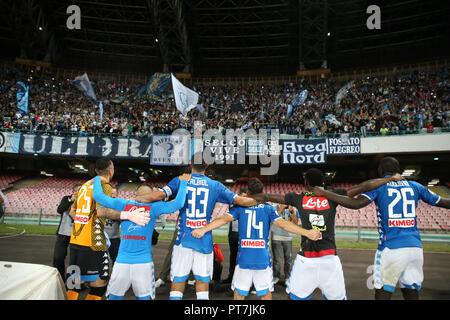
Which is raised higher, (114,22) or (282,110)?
(114,22)

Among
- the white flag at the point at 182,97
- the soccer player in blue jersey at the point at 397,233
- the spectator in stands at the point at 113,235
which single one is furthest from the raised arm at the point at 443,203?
the white flag at the point at 182,97

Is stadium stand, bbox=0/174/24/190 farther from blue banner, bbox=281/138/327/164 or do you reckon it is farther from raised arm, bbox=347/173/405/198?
raised arm, bbox=347/173/405/198

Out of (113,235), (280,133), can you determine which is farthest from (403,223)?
(280,133)

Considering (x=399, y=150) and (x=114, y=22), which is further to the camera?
(x=114, y=22)

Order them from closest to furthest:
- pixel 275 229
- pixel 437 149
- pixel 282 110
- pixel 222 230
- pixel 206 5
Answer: pixel 275 229 → pixel 222 230 → pixel 437 149 → pixel 282 110 → pixel 206 5

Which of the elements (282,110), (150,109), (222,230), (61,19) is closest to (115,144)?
(150,109)

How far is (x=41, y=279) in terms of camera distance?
302 cm

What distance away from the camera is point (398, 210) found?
166 inches

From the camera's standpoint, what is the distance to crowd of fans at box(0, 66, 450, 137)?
2342cm

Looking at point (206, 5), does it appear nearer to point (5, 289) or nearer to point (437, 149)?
point (437, 149)

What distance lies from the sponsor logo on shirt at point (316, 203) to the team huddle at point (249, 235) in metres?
0.01

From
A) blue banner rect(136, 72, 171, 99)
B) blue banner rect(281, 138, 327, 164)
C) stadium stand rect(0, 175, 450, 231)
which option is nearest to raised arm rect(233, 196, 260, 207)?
stadium stand rect(0, 175, 450, 231)

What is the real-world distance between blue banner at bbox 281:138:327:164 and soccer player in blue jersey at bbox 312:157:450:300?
1794 centimetres
